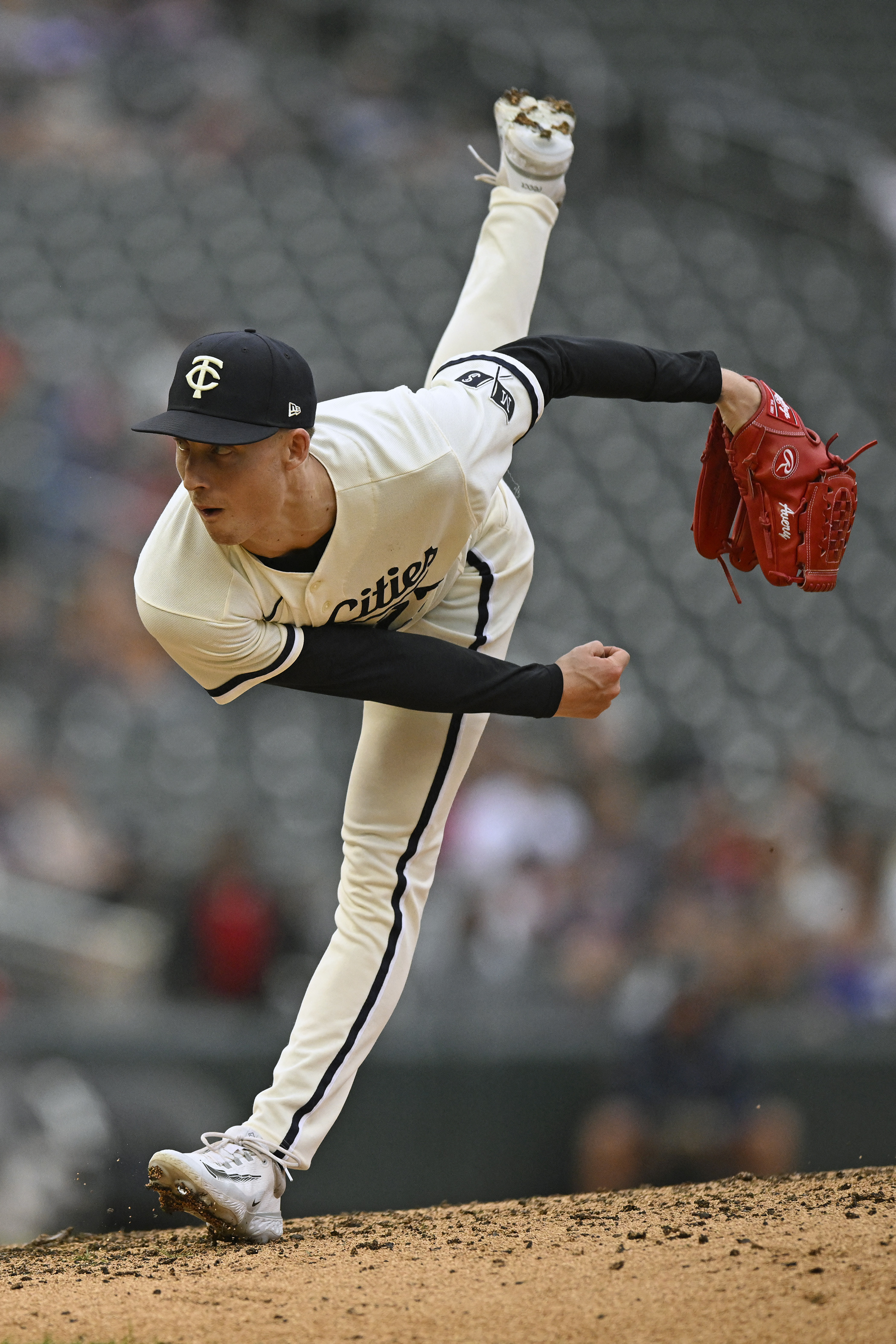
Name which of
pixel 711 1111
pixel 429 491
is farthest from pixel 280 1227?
pixel 711 1111

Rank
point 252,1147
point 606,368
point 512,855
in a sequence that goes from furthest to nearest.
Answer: point 512,855 → point 606,368 → point 252,1147

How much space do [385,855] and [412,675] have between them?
485mm

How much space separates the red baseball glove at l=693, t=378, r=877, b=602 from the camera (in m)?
2.88

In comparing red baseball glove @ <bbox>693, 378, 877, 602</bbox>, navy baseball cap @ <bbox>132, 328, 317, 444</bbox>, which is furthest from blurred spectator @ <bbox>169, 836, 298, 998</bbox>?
navy baseball cap @ <bbox>132, 328, 317, 444</bbox>

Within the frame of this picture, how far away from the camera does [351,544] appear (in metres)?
2.34

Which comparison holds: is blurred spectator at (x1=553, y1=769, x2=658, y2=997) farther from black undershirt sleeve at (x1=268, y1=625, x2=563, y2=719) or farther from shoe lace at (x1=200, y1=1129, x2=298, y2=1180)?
black undershirt sleeve at (x1=268, y1=625, x2=563, y2=719)

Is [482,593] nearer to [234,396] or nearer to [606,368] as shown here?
[606,368]

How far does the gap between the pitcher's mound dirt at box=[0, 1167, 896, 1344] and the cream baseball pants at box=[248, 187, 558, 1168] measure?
26 centimetres

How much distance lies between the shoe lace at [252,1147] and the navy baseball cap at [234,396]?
1.18 metres

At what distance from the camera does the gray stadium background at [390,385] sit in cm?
468

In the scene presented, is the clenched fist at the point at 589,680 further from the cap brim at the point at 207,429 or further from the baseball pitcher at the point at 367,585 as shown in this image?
the cap brim at the point at 207,429

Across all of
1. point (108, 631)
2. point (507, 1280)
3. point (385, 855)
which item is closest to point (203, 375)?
point (385, 855)

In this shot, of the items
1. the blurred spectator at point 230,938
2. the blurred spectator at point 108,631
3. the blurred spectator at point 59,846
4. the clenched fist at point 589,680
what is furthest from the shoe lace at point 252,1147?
the blurred spectator at point 108,631

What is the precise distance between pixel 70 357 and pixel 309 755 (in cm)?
248
